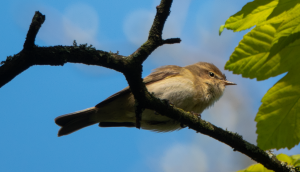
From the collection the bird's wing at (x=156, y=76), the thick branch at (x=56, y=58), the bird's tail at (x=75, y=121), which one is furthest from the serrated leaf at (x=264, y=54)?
the bird's tail at (x=75, y=121)

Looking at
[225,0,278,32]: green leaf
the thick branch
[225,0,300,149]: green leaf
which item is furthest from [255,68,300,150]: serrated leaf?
the thick branch

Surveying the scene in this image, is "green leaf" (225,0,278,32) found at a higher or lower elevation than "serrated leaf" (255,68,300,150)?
higher

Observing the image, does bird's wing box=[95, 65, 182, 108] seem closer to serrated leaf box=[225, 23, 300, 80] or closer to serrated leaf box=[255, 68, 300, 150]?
serrated leaf box=[225, 23, 300, 80]

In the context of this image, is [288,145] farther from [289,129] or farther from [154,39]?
[154,39]

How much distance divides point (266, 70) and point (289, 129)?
39 cm

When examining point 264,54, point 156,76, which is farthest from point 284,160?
point 156,76

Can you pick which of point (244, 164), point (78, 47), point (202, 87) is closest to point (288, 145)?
point (78, 47)

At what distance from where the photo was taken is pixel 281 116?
1.70m

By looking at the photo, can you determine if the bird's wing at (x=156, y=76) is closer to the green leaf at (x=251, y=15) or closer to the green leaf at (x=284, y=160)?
the green leaf at (x=284, y=160)

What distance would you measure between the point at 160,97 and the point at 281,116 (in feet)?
11.5

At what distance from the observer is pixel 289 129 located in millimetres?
1660

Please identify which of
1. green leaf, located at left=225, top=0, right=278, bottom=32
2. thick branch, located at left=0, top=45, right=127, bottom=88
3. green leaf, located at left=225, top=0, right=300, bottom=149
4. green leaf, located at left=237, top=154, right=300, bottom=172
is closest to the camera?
green leaf, located at left=225, top=0, right=300, bottom=149

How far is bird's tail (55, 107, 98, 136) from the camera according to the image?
5711 mm

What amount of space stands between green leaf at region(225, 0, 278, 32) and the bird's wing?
3598mm
